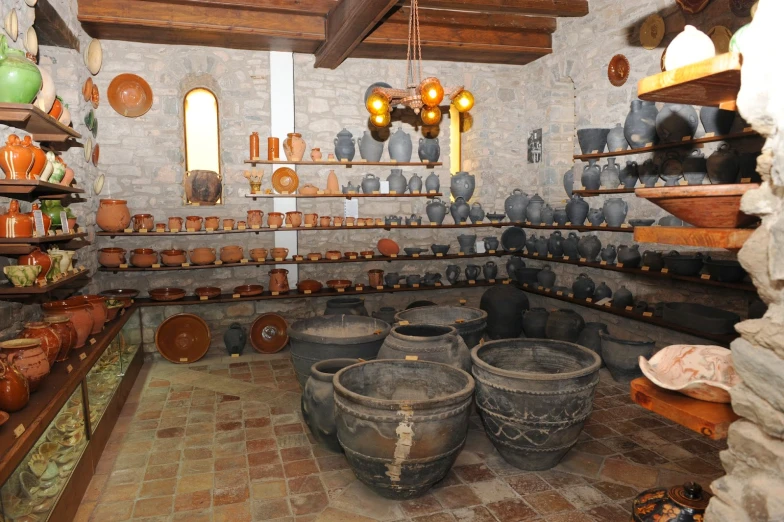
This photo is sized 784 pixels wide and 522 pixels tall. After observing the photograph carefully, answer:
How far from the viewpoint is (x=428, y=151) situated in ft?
22.1

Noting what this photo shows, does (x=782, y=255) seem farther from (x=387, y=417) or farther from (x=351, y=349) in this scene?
(x=351, y=349)

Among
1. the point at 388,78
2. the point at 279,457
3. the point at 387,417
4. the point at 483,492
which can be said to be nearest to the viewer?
the point at 387,417

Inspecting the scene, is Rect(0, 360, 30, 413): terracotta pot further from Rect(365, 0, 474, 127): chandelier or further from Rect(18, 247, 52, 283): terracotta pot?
Rect(365, 0, 474, 127): chandelier

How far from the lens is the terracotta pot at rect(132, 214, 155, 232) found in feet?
18.6

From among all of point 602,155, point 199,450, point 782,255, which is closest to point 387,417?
point 199,450

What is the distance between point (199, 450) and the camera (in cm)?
363

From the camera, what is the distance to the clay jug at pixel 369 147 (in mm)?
6555

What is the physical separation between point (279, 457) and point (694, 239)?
9.49 feet

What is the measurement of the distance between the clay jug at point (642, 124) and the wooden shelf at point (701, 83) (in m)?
3.57

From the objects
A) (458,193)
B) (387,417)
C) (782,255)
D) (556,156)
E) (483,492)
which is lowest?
(483,492)

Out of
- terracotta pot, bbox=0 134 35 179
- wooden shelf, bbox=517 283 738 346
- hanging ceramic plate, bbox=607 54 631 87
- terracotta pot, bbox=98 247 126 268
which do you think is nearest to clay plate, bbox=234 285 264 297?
terracotta pot, bbox=98 247 126 268

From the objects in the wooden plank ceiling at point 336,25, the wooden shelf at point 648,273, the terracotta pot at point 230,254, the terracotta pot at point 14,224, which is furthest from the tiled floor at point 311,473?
the wooden plank ceiling at point 336,25

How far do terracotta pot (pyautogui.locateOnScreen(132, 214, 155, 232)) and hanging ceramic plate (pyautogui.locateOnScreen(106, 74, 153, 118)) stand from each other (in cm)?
110

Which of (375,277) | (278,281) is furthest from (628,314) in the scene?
(278,281)
